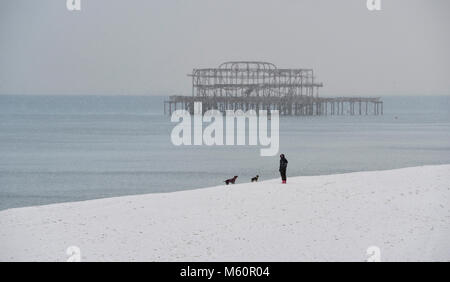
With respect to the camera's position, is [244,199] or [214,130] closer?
[244,199]

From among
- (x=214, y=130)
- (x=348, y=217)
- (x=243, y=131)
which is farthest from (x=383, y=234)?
(x=214, y=130)

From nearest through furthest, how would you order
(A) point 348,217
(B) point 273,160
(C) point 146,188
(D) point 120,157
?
(A) point 348,217 < (C) point 146,188 < (B) point 273,160 < (D) point 120,157

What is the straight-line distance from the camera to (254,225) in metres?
13.5

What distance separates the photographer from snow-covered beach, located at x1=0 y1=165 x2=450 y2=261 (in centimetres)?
1223

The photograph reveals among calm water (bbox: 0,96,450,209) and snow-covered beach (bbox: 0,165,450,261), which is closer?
snow-covered beach (bbox: 0,165,450,261)

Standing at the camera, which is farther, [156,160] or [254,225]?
[156,160]

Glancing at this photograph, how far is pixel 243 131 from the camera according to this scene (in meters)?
71.9

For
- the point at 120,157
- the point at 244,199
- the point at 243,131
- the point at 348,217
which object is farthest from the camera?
the point at 243,131

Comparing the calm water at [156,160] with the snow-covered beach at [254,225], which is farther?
the calm water at [156,160]

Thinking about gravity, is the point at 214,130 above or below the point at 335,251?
above

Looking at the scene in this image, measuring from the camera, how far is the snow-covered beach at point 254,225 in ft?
40.1
